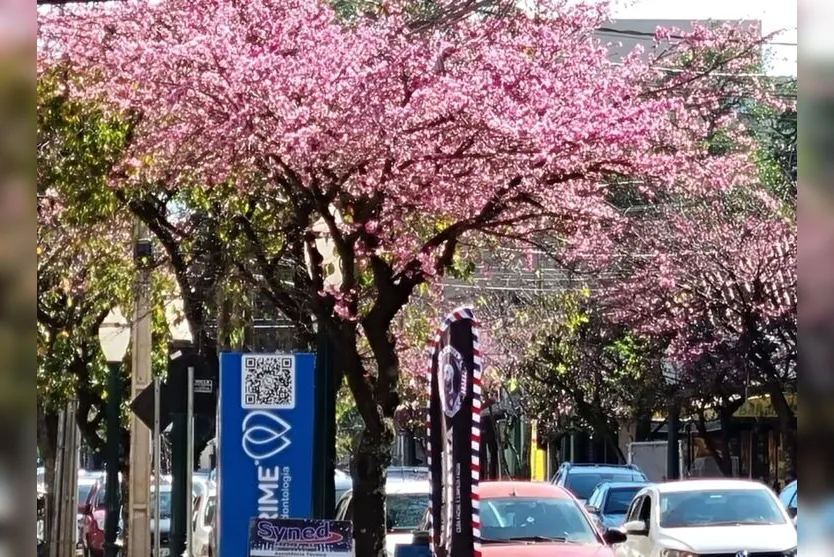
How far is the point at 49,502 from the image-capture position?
74.6 feet

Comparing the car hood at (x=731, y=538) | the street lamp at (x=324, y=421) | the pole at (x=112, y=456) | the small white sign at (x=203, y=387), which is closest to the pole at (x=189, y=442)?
the small white sign at (x=203, y=387)

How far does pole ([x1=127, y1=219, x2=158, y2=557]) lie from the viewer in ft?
50.6

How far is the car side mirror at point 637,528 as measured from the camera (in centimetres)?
1505

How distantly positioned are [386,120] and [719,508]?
7.41 metres

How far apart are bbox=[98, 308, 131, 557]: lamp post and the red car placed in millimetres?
5702

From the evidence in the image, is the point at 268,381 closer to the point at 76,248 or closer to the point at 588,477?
the point at 76,248

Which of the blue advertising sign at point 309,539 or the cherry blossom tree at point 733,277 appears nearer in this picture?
the blue advertising sign at point 309,539

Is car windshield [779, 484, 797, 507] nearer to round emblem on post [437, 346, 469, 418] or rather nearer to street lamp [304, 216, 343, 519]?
street lamp [304, 216, 343, 519]

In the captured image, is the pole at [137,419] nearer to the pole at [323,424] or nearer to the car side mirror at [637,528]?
the pole at [323,424]

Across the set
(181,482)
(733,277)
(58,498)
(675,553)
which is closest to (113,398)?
(58,498)

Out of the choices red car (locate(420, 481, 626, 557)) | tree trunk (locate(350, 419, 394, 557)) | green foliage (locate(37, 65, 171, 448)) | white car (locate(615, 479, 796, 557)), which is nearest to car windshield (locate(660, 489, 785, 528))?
white car (locate(615, 479, 796, 557))

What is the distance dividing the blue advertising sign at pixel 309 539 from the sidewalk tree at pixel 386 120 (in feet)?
7.57

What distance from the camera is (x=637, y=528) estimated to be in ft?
49.3
